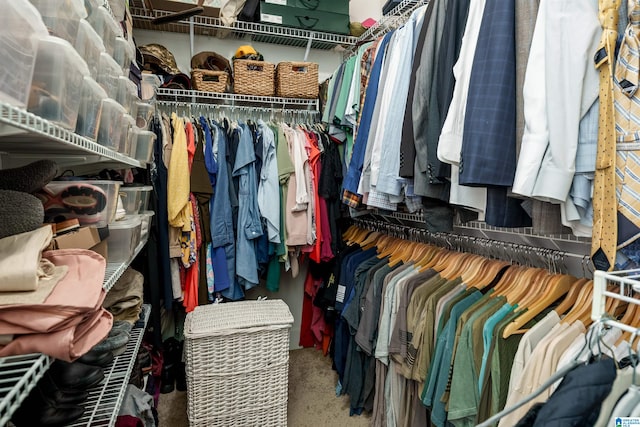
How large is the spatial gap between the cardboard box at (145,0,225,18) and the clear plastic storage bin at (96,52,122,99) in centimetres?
114

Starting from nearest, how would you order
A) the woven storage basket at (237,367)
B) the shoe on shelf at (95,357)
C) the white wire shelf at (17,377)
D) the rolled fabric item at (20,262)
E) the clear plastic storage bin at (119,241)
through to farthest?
the white wire shelf at (17,377)
the rolled fabric item at (20,262)
the shoe on shelf at (95,357)
the clear plastic storage bin at (119,241)
the woven storage basket at (237,367)

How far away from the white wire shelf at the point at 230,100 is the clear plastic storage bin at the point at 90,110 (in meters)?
1.28

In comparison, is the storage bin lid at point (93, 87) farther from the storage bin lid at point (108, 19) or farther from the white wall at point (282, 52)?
the white wall at point (282, 52)

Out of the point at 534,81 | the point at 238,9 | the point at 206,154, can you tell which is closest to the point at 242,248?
the point at 206,154

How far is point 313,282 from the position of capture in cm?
251

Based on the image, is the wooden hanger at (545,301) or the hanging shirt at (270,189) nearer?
the wooden hanger at (545,301)

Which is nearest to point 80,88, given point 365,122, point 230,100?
point 365,122

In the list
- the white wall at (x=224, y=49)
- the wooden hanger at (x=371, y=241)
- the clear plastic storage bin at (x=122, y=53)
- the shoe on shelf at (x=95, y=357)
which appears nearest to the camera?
the shoe on shelf at (x=95, y=357)

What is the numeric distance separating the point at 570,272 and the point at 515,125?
0.74 meters

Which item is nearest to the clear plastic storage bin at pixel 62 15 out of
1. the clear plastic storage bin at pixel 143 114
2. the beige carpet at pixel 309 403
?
the clear plastic storage bin at pixel 143 114

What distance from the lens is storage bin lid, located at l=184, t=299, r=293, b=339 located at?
5.15 ft

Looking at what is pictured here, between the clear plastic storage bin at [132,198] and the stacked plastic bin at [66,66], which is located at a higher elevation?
the stacked plastic bin at [66,66]

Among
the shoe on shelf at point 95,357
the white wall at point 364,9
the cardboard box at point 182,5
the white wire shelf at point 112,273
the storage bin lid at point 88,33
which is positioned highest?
the white wall at point 364,9

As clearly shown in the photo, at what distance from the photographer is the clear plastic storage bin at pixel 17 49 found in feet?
1.54
